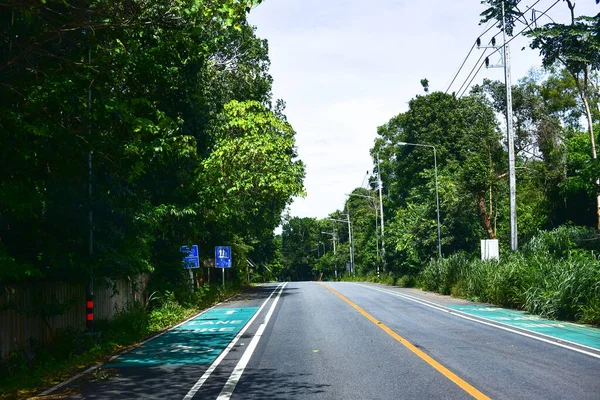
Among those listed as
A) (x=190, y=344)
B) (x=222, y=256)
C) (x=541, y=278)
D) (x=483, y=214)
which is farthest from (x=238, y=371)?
(x=483, y=214)

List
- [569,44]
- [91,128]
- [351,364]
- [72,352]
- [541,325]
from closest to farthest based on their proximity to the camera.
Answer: [91,128] < [351,364] < [72,352] < [541,325] < [569,44]

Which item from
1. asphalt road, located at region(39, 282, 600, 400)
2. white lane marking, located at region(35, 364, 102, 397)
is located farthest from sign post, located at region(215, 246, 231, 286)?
white lane marking, located at region(35, 364, 102, 397)

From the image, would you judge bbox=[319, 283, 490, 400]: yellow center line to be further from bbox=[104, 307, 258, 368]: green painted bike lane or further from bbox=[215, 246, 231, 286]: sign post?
bbox=[215, 246, 231, 286]: sign post

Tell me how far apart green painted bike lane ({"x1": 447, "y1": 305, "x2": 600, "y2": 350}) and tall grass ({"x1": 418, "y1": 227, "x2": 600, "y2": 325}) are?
0.59 meters

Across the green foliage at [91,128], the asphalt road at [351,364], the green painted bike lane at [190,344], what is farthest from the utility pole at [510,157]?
the green foliage at [91,128]

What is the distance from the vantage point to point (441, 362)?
1005 centimetres

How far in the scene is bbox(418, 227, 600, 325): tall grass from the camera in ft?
55.6

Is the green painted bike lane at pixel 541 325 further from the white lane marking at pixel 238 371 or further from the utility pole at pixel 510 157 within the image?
the white lane marking at pixel 238 371

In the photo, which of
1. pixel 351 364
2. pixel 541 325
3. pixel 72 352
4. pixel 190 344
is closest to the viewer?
pixel 351 364

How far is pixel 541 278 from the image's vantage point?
64.8ft

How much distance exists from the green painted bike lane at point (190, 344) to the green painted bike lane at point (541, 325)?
7.29 metres

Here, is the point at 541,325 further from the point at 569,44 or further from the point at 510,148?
the point at 569,44

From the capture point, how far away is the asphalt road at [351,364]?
26.3 feet

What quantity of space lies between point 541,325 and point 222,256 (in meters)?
20.5
